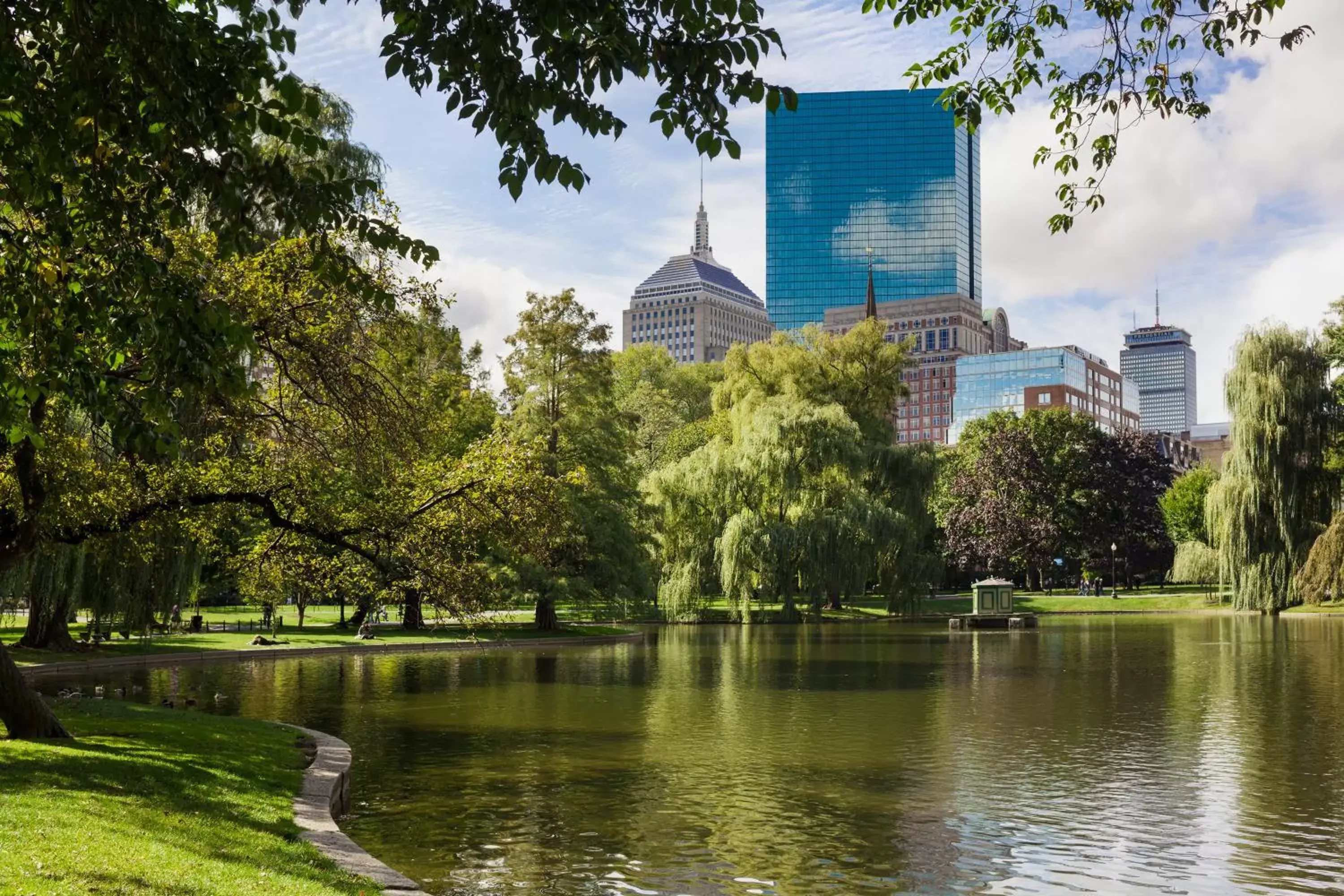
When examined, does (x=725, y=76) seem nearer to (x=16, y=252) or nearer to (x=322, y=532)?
(x=16, y=252)

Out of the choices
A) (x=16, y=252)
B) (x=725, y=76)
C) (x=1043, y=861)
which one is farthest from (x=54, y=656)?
(x=725, y=76)

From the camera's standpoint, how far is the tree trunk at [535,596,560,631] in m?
46.3

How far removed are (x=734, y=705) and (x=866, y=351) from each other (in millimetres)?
43364

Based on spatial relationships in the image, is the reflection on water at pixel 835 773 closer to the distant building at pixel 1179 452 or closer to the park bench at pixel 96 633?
the park bench at pixel 96 633

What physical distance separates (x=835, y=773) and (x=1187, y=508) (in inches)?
3324

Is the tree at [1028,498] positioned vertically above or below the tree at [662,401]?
below

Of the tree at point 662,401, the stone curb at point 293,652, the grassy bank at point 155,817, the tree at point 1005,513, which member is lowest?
the stone curb at point 293,652

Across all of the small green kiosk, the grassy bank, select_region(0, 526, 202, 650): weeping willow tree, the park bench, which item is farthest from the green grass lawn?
the small green kiosk

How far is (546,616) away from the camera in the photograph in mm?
46562

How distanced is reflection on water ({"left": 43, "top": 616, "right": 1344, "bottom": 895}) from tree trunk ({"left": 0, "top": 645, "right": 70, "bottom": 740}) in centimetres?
385

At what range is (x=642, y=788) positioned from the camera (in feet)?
47.5

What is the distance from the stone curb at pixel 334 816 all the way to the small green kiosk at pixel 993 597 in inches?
1790

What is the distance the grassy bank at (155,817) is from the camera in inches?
324

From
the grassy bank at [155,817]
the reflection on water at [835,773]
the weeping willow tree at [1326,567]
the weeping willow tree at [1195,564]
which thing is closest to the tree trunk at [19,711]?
the grassy bank at [155,817]
